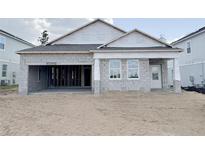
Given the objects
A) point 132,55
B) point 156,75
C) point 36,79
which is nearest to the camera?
point 132,55

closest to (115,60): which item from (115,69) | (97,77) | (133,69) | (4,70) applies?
(115,69)

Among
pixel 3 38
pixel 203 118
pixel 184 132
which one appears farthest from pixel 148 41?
pixel 3 38

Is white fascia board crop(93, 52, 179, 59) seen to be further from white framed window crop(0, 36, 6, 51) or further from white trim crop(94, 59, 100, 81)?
white framed window crop(0, 36, 6, 51)

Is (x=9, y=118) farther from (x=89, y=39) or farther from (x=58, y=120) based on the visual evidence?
(x=89, y=39)

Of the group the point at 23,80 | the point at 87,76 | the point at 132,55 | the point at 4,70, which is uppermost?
the point at 132,55

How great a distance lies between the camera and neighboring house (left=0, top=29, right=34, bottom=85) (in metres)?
20.9

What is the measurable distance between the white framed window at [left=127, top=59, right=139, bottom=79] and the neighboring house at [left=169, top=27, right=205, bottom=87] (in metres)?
8.01

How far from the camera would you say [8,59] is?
22.1 meters

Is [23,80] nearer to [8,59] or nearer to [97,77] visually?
[97,77]

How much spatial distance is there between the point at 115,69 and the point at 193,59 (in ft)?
35.0

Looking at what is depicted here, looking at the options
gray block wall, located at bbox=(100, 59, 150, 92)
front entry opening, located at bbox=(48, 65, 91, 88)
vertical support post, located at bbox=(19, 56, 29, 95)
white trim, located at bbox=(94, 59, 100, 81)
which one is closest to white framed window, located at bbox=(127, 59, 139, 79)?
gray block wall, located at bbox=(100, 59, 150, 92)

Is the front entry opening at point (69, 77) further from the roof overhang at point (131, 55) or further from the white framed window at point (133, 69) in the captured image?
the white framed window at point (133, 69)

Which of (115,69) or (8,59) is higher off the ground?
(8,59)
